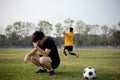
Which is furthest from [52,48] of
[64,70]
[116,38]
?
[116,38]

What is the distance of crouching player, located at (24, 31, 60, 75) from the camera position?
6.29 m

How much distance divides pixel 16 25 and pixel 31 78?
70.9 metres

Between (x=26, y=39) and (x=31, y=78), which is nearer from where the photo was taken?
(x=31, y=78)

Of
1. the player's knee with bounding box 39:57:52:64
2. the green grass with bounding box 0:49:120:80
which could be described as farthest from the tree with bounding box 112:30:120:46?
the player's knee with bounding box 39:57:52:64

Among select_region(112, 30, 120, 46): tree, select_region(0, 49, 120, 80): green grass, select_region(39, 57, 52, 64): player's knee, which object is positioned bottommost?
select_region(112, 30, 120, 46): tree

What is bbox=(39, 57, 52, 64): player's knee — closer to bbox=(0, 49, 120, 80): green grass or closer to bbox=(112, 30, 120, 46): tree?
bbox=(0, 49, 120, 80): green grass

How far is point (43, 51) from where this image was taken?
6492mm

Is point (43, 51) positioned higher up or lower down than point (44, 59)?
higher up

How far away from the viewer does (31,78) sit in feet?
20.4

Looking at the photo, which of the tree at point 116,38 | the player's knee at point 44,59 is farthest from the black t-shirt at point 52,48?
the tree at point 116,38

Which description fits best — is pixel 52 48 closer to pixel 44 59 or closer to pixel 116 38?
pixel 44 59

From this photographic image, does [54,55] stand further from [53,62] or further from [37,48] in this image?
[37,48]

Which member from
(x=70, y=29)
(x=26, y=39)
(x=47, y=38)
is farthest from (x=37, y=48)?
(x=26, y=39)

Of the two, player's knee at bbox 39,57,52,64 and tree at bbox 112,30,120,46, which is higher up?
player's knee at bbox 39,57,52,64
